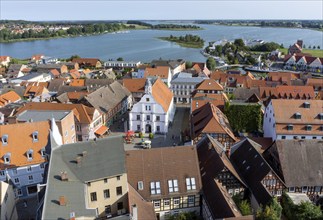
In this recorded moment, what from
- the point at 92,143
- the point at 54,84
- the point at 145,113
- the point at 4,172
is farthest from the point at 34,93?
the point at 92,143

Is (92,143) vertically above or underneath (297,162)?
above

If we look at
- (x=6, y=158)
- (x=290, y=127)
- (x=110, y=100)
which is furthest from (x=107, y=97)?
(x=290, y=127)

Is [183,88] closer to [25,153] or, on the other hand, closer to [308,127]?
[308,127]

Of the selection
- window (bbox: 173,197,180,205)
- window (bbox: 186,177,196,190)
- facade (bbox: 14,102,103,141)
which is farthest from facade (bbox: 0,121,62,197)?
window (bbox: 186,177,196,190)

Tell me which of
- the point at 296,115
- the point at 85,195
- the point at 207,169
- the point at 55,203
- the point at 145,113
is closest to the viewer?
the point at 55,203

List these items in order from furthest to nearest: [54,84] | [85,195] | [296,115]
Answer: [54,84]
[296,115]
[85,195]

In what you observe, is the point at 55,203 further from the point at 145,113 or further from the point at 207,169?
the point at 145,113

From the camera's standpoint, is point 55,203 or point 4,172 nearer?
point 55,203

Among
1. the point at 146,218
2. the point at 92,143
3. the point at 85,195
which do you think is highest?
the point at 92,143
